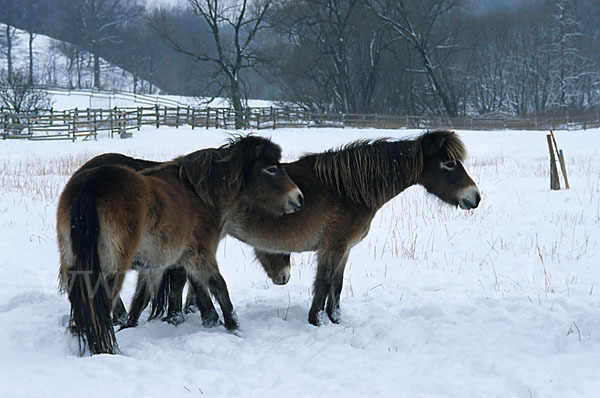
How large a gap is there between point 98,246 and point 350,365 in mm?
1880

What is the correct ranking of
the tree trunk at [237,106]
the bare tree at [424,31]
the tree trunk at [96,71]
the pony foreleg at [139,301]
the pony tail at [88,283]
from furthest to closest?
the tree trunk at [96,71] → the bare tree at [424,31] → the tree trunk at [237,106] → the pony foreleg at [139,301] → the pony tail at [88,283]

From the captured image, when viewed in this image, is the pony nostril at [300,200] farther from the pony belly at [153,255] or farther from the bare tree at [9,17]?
the bare tree at [9,17]

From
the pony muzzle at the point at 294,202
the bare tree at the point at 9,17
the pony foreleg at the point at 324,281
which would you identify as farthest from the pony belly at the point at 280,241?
the bare tree at the point at 9,17

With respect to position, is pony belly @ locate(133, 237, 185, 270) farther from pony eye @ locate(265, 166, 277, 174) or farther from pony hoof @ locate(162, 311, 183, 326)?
pony eye @ locate(265, 166, 277, 174)

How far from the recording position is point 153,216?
3959mm

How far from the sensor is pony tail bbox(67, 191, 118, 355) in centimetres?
344

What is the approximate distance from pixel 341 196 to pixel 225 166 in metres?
1.15

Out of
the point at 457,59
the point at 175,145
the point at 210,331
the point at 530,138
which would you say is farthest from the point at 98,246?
the point at 457,59

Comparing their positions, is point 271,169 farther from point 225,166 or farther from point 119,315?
point 119,315

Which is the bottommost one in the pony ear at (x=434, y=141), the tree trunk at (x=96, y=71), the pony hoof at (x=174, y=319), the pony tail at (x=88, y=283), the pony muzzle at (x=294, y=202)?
the pony hoof at (x=174, y=319)

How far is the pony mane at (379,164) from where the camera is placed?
511cm

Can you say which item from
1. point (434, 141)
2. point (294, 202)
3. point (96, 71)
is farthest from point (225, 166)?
point (96, 71)

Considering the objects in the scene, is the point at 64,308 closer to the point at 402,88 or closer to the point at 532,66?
the point at 402,88

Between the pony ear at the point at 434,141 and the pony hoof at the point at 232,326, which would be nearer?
the pony hoof at the point at 232,326
